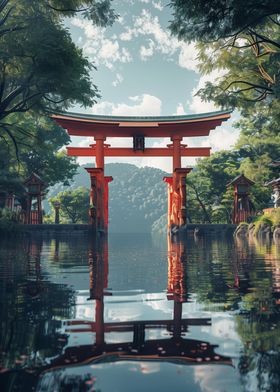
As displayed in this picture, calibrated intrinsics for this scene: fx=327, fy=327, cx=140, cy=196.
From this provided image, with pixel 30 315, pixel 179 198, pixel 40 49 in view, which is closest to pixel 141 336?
pixel 30 315

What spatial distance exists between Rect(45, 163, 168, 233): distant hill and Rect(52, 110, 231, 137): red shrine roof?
9227 centimetres

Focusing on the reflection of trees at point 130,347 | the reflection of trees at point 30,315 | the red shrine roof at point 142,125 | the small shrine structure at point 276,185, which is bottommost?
the reflection of trees at point 130,347

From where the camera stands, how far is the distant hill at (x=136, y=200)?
120 metres

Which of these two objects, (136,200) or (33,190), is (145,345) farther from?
(136,200)

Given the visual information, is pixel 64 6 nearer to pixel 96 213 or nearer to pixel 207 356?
pixel 96 213

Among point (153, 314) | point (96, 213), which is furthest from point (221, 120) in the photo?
point (153, 314)

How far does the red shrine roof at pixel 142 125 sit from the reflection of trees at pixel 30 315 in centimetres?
1464

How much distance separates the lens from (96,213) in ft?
58.0

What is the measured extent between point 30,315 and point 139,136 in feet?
57.3

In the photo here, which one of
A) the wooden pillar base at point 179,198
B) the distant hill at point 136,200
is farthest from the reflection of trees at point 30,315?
the distant hill at point 136,200

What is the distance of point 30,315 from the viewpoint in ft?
9.09

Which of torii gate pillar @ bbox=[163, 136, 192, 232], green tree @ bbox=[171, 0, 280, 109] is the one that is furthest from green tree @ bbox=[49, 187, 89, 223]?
green tree @ bbox=[171, 0, 280, 109]

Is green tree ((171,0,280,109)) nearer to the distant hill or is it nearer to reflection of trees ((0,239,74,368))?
reflection of trees ((0,239,74,368))

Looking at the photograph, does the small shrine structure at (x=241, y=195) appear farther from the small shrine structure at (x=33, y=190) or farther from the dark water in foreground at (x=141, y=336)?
the dark water in foreground at (x=141, y=336)
